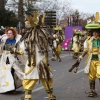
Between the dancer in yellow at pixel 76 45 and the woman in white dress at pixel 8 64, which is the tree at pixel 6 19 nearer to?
the dancer in yellow at pixel 76 45

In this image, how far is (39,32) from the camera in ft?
24.1

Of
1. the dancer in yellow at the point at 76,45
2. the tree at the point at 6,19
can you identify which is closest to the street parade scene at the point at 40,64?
the dancer in yellow at the point at 76,45

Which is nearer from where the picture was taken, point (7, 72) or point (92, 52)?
point (92, 52)

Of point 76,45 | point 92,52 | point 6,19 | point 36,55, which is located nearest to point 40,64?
point 36,55

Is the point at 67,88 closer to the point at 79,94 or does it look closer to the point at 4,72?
the point at 79,94

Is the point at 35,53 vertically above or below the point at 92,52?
above

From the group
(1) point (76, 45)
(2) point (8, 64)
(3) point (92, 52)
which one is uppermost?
(3) point (92, 52)

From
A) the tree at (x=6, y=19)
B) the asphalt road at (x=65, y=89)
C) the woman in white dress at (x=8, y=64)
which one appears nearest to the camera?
the asphalt road at (x=65, y=89)

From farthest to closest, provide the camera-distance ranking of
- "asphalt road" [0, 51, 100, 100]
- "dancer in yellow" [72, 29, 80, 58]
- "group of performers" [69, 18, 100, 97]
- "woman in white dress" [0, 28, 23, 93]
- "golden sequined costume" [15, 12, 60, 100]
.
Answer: "dancer in yellow" [72, 29, 80, 58]
"woman in white dress" [0, 28, 23, 93]
"asphalt road" [0, 51, 100, 100]
"group of performers" [69, 18, 100, 97]
"golden sequined costume" [15, 12, 60, 100]

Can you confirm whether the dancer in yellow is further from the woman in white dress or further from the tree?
the tree

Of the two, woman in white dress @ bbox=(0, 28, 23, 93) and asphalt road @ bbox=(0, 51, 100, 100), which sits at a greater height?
woman in white dress @ bbox=(0, 28, 23, 93)

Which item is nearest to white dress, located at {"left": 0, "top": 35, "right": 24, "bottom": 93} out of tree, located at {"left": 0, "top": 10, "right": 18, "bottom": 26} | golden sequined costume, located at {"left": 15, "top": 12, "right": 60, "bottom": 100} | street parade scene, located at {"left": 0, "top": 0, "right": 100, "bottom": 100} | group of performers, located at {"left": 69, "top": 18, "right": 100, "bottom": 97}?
street parade scene, located at {"left": 0, "top": 0, "right": 100, "bottom": 100}

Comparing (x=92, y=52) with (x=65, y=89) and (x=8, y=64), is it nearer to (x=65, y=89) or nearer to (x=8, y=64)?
(x=65, y=89)

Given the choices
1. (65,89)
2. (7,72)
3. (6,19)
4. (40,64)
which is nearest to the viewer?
(40,64)
